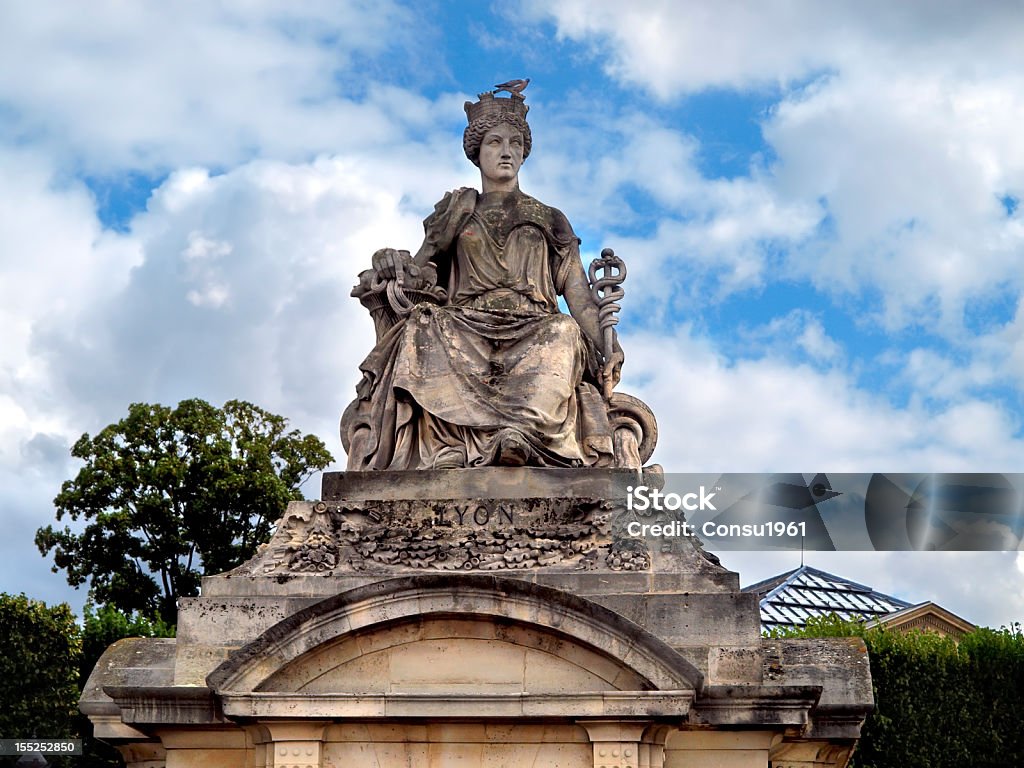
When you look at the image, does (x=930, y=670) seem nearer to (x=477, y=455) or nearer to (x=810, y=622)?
(x=810, y=622)

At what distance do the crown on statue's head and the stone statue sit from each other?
15 mm

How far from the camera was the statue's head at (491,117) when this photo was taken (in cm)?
1916

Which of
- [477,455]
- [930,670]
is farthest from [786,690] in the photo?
[930,670]

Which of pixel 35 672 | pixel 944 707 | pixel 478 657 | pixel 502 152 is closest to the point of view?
pixel 478 657

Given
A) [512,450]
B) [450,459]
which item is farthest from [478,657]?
[450,459]

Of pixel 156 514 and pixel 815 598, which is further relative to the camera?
pixel 815 598

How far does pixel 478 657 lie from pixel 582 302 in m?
4.84

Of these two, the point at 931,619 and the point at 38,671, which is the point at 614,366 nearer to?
the point at 38,671

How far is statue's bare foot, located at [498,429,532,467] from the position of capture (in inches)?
650

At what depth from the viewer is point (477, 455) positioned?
55.2ft

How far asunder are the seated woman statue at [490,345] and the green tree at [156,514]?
631 inches

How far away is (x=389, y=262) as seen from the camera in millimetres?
18500

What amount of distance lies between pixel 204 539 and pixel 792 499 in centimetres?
1580
